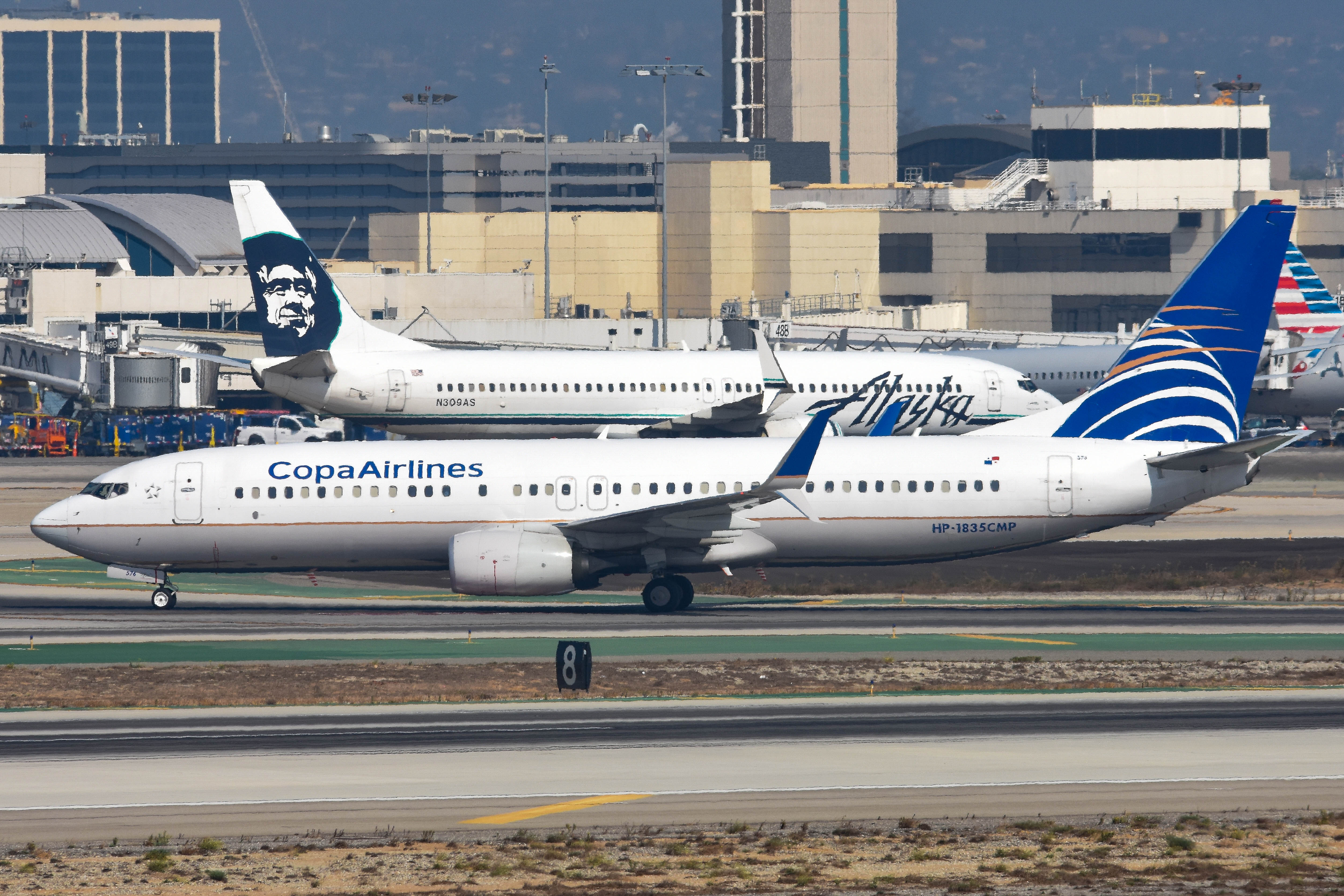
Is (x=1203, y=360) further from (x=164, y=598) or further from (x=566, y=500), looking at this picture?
(x=164, y=598)

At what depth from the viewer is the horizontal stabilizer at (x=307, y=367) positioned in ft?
212

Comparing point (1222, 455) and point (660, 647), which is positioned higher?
point (1222, 455)

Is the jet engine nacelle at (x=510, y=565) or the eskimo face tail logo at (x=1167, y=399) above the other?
the eskimo face tail logo at (x=1167, y=399)

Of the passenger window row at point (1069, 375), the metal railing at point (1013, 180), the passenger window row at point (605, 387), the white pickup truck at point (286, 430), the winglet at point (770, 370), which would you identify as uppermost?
the metal railing at point (1013, 180)

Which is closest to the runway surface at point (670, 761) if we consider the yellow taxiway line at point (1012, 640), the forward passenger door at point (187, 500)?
the yellow taxiway line at point (1012, 640)

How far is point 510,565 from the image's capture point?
40.6m

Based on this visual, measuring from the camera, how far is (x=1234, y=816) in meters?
23.2

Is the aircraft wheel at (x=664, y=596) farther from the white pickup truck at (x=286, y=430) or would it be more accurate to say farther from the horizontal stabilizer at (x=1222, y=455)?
the white pickup truck at (x=286, y=430)

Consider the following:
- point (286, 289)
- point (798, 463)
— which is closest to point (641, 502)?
point (798, 463)

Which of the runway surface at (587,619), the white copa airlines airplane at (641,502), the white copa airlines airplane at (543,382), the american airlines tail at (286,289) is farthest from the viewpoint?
the white copa airlines airplane at (543,382)

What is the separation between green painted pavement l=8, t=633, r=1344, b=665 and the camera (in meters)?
Result: 36.0

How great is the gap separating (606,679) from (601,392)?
1346 inches

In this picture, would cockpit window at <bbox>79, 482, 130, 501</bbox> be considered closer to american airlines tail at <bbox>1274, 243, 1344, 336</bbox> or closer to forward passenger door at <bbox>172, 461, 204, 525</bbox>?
forward passenger door at <bbox>172, 461, 204, 525</bbox>

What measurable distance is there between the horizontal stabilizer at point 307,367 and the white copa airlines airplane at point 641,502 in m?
21.7
